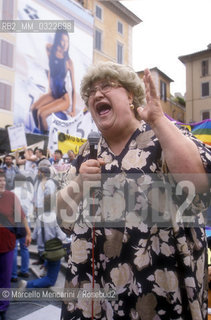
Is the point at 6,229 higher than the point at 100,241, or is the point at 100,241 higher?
the point at 100,241

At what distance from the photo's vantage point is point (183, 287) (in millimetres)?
968

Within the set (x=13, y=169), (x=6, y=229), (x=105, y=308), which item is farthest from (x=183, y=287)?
(x=13, y=169)

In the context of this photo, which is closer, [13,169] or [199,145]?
[199,145]

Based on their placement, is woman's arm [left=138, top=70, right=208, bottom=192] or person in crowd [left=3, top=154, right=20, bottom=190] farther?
person in crowd [left=3, top=154, right=20, bottom=190]

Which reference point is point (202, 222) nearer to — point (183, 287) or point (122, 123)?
point (183, 287)

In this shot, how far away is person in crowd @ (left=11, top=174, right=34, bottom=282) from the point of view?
156 inches

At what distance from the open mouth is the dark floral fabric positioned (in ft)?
0.49

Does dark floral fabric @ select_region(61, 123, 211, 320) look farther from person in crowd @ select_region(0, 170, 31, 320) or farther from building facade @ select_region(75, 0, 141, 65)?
building facade @ select_region(75, 0, 141, 65)

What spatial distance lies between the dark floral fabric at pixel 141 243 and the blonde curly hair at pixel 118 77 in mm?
196

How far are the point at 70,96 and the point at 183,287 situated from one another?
54.8ft

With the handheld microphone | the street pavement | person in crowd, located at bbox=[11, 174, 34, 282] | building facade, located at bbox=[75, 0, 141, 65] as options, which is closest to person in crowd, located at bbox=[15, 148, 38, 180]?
person in crowd, located at bbox=[11, 174, 34, 282]

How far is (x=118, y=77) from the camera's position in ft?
3.85

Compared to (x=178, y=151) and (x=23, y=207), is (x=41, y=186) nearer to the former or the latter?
(x=23, y=207)

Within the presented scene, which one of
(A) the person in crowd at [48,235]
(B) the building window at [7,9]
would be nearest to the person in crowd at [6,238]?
(A) the person in crowd at [48,235]
